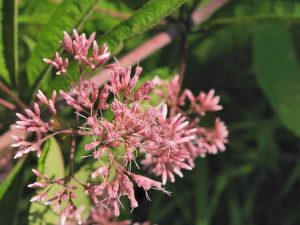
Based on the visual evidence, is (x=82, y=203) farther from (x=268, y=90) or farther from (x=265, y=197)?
(x=265, y=197)

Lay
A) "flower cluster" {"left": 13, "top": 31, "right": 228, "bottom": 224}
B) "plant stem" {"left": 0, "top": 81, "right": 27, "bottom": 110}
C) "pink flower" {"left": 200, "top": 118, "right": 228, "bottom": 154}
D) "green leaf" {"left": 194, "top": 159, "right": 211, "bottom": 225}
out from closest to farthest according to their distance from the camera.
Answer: "flower cluster" {"left": 13, "top": 31, "right": 228, "bottom": 224} → "plant stem" {"left": 0, "top": 81, "right": 27, "bottom": 110} → "pink flower" {"left": 200, "top": 118, "right": 228, "bottom": 154} → "green leaf" {"left": 194, "top": 159, "right": 211, "bottom": 225}

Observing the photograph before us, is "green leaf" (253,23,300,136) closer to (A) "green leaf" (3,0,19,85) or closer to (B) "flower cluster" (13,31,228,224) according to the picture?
(B) "flower cluster" (13,31,228,224)

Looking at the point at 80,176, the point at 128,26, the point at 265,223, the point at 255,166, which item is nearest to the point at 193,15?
the point at 128,26

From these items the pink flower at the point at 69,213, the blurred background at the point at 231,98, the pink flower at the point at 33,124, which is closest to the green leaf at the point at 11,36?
the blurred background at the point at 231,98

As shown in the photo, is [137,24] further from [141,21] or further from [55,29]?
[55,29]

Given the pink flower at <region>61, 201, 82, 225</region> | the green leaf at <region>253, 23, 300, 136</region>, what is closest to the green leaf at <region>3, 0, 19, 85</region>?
the pink flower at <region>61, 201, 82, 225</region>

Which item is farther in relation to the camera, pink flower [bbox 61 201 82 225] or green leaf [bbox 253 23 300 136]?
green leaf [bbox 253 23 300 136]
